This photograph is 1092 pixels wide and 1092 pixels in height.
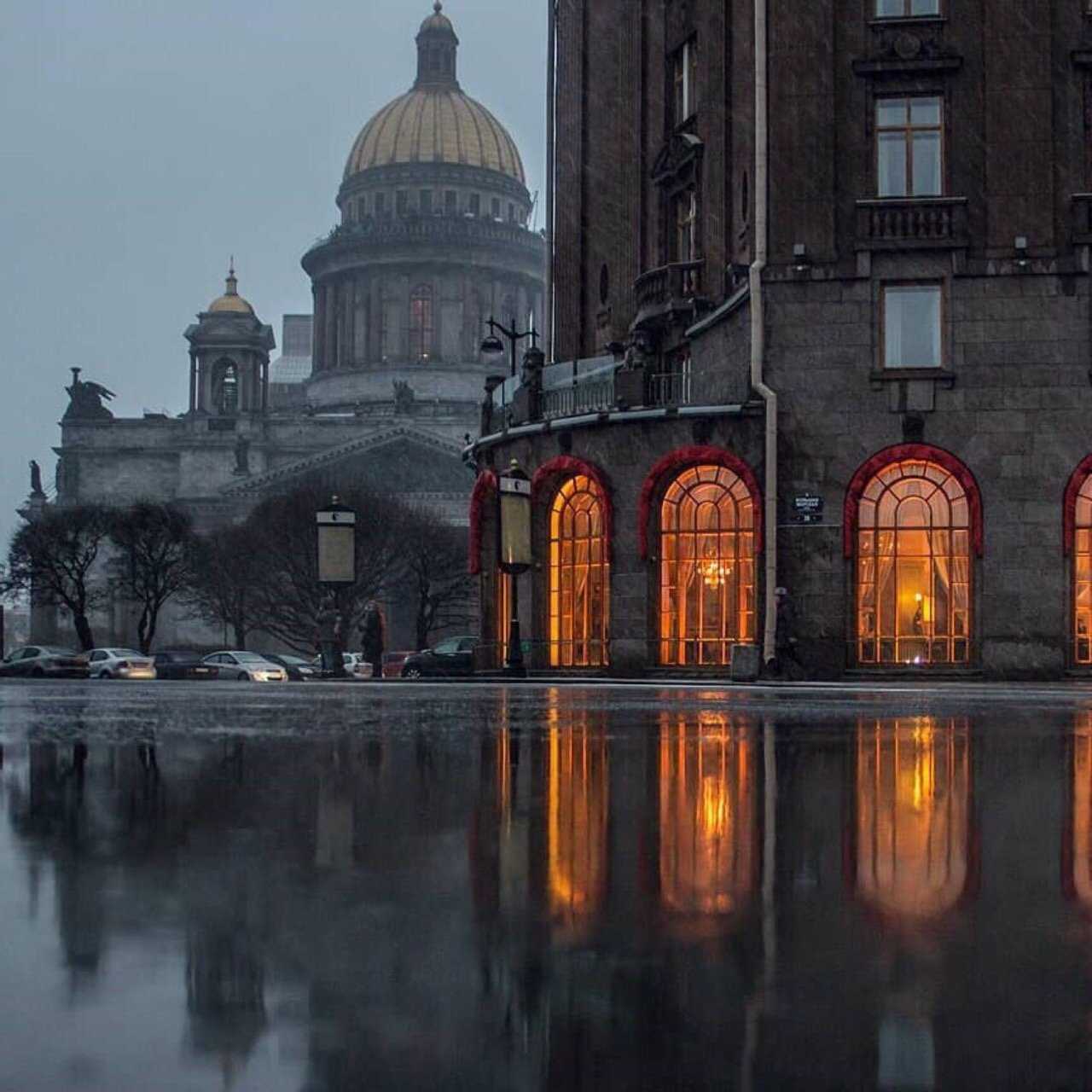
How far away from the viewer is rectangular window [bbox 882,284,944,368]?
118 feet

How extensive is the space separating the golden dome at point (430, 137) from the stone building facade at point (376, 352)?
5.4 inches

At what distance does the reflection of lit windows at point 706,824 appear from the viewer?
5.55 metres

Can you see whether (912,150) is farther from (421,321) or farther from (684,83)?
(421,321)

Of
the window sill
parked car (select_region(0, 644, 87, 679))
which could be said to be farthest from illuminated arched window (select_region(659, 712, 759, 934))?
parked car (select_region(0, 644, 87, 679))

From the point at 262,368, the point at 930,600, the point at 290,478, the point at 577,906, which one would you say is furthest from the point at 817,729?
the point at 262,368

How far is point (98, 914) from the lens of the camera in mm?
4992

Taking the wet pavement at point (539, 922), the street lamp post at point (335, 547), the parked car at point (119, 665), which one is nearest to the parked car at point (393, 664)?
the parked car at point (119, 665)

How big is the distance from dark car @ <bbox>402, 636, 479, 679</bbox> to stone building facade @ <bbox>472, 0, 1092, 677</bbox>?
1482cm

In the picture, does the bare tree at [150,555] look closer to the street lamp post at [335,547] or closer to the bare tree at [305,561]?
the bare tree at [305,561]

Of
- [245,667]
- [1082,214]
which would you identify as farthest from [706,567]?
[245,667]

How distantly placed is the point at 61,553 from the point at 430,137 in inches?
2709

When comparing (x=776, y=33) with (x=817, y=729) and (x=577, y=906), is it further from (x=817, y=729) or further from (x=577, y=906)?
(x=577, y=906)

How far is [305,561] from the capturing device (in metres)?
74.0

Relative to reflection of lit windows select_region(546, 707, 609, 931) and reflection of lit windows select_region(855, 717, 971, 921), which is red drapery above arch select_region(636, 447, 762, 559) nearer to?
reflection of lit windows select_region(855, 717, 971, 921)
